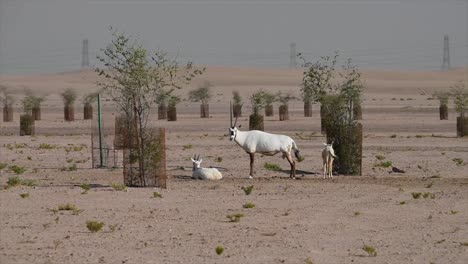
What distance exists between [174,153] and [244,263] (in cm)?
2185

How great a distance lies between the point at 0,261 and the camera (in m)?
14.7

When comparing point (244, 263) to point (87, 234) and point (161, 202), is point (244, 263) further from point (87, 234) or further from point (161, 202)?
point (161, 202)

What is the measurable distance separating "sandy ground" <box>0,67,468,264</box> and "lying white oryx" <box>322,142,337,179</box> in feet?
1.21

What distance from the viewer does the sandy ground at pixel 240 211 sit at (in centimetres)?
1602

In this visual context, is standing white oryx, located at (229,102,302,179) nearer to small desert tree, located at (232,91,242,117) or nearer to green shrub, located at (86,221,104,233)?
green shrub, located at (86,221,104,233)

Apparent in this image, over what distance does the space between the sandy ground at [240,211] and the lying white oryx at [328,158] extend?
1.21 ft

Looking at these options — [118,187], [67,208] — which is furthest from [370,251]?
[118,187]

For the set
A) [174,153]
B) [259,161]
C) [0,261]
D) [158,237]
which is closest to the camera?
[0,261]

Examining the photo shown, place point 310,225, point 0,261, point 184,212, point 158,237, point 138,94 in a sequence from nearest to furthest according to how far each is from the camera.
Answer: point 0,261
point 158,237
point 310,225
point 184,212
point 138,94

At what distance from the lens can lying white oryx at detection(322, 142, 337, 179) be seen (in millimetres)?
27406

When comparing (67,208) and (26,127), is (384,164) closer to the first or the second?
(67,208)

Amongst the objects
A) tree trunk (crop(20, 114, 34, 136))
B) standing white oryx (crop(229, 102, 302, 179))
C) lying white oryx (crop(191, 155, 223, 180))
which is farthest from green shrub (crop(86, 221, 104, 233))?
tree trunk (crop(20, 114, 34, 136))

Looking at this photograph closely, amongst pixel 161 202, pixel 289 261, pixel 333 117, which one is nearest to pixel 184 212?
pixel 161 202

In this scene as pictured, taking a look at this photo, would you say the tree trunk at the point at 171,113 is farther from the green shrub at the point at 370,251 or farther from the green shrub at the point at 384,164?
the green shrub at the point at 370,251
